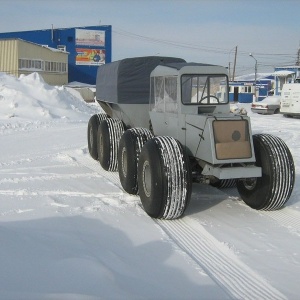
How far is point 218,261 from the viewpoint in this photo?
15.8 ft

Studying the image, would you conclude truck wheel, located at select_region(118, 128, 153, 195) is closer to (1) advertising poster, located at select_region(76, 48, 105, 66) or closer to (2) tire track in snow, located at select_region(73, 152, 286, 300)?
(2) tire track in snow, located at select_region(73, 152, 286, 300)

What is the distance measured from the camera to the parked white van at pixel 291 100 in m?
25.4

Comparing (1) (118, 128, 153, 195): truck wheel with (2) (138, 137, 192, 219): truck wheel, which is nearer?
(2) (138, 137, 192, 219): truck wheel

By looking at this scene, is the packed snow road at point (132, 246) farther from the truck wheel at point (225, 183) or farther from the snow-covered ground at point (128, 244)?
the truck wheel at point (225, 183)

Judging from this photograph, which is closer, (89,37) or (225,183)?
(225,183)

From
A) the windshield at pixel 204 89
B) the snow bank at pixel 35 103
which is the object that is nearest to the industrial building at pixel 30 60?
the snow bank at pixel 35 103

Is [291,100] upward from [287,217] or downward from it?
upward

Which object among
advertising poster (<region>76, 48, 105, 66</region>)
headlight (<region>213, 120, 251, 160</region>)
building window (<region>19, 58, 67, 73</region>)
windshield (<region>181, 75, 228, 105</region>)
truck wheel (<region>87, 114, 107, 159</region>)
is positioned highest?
advertising poster (<region>76, 48, 105, 66</region>)

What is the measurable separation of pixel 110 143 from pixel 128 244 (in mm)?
4681

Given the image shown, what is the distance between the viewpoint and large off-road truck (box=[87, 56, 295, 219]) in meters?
6.08

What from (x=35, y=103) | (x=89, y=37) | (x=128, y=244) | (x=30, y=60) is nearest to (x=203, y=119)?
(x=128, y=244)

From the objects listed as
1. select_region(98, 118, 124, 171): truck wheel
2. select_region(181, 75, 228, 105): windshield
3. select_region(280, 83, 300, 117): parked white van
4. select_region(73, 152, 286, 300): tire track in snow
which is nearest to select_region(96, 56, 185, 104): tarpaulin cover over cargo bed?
select_region(98, 118, 124, 171): truck wheel

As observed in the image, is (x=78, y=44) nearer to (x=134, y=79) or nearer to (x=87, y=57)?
(x=87, y=57)

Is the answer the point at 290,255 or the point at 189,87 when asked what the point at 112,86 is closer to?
the point at 189,87
